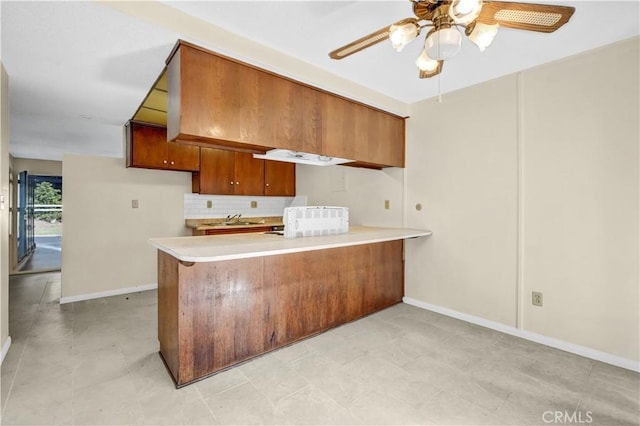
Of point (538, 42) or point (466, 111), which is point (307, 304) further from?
point (538, 42)

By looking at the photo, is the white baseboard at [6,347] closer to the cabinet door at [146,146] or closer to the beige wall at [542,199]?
the cabinet door at [146,146]

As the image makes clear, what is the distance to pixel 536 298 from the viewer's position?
2658 millimetres

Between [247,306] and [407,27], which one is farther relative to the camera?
[247,306]

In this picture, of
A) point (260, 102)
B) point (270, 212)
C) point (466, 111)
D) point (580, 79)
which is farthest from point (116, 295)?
point (580, 79)

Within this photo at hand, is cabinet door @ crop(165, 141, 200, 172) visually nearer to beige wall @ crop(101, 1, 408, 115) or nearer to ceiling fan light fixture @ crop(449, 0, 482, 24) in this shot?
beige wall @ crop(101, 1, 408, 115)

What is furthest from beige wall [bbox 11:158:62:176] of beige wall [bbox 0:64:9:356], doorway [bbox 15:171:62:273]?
beige wall [bbox 0:64:9:356]

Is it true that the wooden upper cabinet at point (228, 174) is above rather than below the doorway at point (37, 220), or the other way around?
above

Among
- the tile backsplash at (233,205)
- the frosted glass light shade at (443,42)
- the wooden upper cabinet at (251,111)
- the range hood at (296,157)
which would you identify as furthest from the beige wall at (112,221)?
the frosted glass light shade at (443,42)

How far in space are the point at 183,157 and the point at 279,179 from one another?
60.2 inches

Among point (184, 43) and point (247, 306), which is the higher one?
point (184, 43)

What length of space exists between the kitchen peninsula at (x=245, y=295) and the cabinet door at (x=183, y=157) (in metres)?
2.05

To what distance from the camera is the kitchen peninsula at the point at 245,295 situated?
1998 millimetres

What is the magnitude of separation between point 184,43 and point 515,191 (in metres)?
2.84

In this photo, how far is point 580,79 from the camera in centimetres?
Answer: 242
